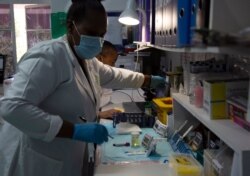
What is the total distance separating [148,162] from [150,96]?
1.46m

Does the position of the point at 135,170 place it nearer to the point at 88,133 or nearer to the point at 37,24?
the point at 88,133

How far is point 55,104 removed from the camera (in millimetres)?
1339

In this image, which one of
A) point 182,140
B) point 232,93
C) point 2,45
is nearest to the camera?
point 232,93

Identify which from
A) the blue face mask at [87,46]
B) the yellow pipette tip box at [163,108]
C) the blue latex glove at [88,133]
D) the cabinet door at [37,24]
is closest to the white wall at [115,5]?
the cabinet door at [37,24]

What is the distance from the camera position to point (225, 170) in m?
0.96

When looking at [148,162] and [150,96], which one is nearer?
[148,162]

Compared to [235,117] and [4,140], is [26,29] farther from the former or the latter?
[235,117]

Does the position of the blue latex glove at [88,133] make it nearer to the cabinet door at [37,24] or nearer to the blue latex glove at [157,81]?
the blue latex glove at [157,81]

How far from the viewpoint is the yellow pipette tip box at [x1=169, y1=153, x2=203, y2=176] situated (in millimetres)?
1150

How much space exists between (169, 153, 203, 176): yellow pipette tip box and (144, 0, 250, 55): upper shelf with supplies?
1.68 feet

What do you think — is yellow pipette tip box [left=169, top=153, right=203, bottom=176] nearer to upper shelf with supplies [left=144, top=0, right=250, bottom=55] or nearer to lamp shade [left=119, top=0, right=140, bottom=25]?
upper shelf with supplies [left=144, top=0, right=250, bottom=55]

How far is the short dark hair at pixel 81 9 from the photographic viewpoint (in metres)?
1.34

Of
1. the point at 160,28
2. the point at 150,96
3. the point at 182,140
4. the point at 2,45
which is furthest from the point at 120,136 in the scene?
the point at 2,45

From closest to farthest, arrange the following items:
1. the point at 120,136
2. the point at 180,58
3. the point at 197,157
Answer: the point at 197,157, the point at 120,136, the point at 180,58
